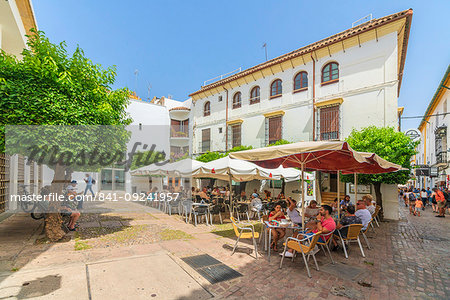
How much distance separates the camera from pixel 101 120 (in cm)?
614

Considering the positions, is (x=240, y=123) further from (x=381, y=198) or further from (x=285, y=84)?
(x=381, y=198)

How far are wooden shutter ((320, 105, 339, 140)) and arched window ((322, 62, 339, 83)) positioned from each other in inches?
75.0

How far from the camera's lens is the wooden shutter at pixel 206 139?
21719mm

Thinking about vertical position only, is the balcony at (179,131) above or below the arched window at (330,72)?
below

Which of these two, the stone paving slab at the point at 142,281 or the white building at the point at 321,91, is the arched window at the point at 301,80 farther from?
the stone paving slab at the point at 142,281

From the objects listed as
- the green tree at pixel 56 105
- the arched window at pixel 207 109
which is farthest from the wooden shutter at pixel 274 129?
the green tree at pixel 56 105

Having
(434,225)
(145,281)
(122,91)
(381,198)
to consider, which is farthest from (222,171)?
(434,225)

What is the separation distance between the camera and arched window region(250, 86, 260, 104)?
1861cm

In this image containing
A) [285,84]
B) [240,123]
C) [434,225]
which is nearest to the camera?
[434,225]

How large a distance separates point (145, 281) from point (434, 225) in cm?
1204

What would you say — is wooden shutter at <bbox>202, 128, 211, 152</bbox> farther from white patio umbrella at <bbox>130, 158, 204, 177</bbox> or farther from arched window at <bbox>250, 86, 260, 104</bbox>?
white patio umbrella at <bbox>130, 158, 204, 177</bbox>

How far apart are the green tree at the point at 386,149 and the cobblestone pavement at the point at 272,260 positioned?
10.6 ft

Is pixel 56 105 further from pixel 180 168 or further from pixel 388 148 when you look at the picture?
pixel 388 148

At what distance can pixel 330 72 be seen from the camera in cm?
1502
